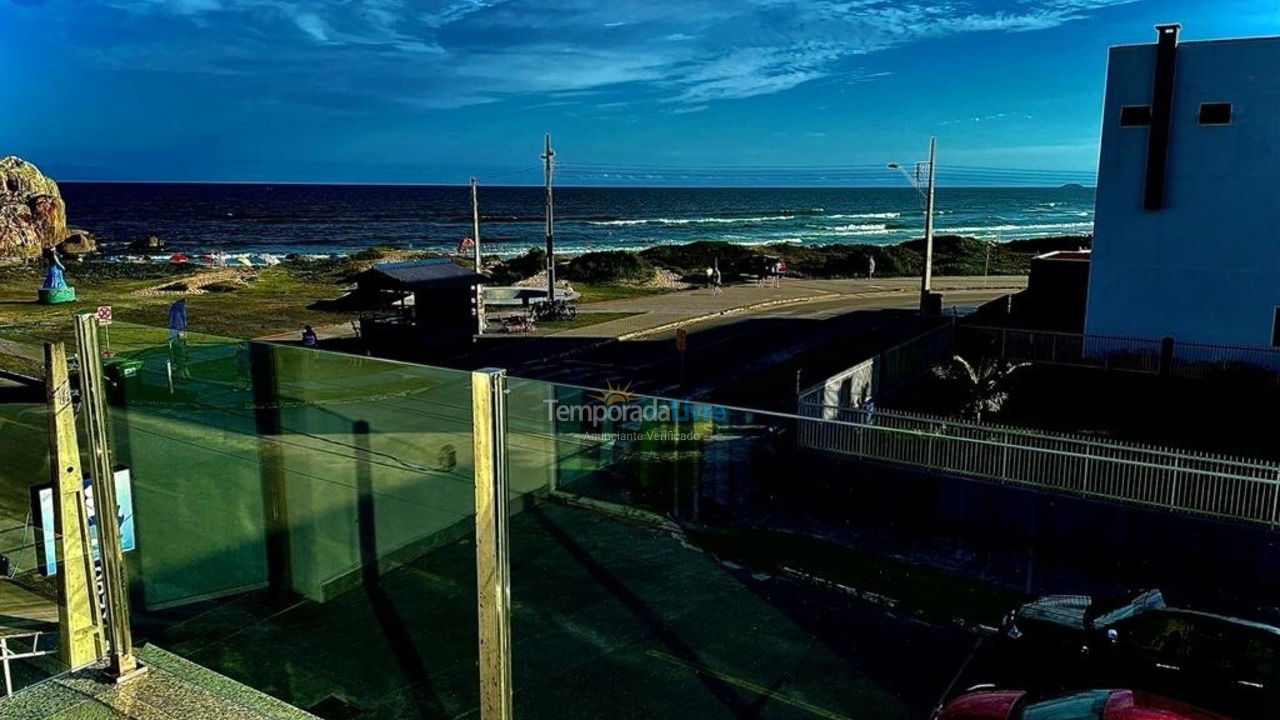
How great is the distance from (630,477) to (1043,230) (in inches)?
4794

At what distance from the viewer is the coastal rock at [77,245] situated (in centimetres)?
6875

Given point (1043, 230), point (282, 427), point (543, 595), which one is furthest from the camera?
point (1043, 230)

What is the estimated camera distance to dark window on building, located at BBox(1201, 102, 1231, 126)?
22.9 m

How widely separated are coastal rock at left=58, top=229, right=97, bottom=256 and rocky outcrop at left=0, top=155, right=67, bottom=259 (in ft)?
1.83

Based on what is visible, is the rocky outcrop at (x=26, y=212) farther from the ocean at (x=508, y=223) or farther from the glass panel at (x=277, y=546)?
the glass panel at (x=277, y=546)

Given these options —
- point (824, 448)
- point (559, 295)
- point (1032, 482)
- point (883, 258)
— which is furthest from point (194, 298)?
point (883, 258)

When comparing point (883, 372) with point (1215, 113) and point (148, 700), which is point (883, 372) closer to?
point (1215, 113)

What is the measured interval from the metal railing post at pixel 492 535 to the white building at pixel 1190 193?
25337mm

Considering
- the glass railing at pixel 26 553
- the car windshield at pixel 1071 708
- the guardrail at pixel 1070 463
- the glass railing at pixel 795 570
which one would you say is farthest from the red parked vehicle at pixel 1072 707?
the glass railing at pixel 26 553

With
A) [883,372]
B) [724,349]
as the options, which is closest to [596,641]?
[883,372]

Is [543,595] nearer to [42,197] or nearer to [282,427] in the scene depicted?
[282,427]

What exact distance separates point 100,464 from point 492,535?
6.75 ft

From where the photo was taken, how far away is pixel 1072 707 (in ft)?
22.9

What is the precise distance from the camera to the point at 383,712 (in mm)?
7078
